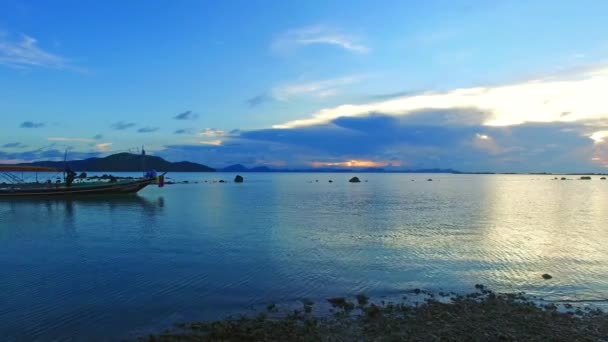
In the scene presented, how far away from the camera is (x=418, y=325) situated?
10.4m

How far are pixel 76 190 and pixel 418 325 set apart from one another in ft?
217

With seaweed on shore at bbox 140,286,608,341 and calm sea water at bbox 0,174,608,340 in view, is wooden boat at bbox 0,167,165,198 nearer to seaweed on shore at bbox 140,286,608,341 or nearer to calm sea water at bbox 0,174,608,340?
calm sea water at bbox 0,174,608,340

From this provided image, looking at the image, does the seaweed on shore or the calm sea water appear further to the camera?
the calm sea water

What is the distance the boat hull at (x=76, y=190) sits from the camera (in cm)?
6238

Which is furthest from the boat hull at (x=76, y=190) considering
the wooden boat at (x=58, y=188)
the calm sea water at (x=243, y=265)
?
the calm sea water at (x=243, y=265)

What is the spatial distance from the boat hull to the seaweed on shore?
2456 inches

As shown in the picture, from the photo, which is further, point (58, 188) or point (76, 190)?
point (76, 190)

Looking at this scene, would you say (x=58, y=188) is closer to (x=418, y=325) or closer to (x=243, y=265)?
(x=243, y=265)

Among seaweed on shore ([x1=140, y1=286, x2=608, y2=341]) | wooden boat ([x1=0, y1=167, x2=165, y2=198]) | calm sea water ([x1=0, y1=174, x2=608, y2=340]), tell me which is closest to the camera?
seaweed on shore ([x1=140, y1=286, x2=608, y2=341])

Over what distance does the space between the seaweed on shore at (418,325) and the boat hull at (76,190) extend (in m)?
62.4

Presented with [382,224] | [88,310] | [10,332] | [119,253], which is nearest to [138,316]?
[88,310]

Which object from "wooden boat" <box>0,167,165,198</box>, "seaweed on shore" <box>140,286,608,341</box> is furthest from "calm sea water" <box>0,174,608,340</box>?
"wooden boat" <box>0,167,165,198</box>

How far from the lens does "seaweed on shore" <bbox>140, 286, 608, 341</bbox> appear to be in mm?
9672

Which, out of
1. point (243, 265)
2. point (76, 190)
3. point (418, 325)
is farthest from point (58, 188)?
point (418, 325)
